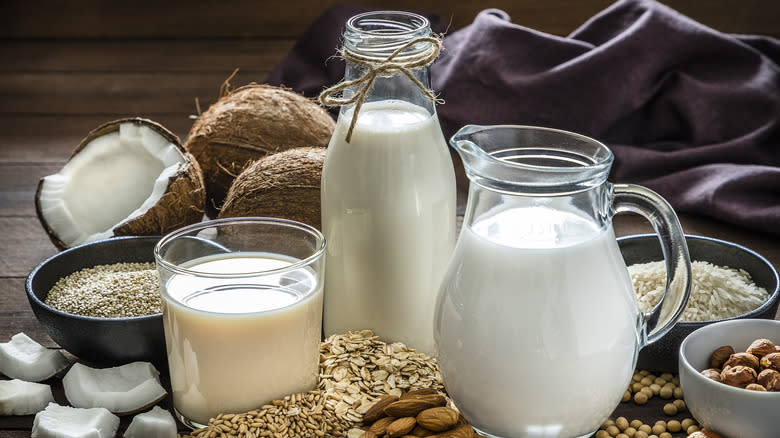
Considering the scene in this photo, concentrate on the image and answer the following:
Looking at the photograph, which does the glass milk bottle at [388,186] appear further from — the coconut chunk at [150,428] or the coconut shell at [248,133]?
the coconut shell at [248,133]

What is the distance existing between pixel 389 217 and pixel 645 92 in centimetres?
86

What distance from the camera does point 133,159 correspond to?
4.55 feet

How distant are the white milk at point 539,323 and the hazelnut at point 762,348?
0.51 feet

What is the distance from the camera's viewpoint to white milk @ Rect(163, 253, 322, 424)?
0.86m

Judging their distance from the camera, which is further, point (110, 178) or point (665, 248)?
point (110, 178)

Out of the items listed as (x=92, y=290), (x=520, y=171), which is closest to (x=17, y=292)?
(x=92, y=290)

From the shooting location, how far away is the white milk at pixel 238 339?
86cm

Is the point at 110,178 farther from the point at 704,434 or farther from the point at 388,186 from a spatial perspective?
the point at 704,434

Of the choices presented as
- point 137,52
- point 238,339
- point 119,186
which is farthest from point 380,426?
point 137,52

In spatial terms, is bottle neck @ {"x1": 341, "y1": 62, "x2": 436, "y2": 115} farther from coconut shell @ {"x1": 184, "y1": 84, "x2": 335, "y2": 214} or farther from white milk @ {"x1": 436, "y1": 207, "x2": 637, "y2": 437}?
coconut shell @ {"x1": 184, "y1": 84, "x2": 335, "y2": 214}

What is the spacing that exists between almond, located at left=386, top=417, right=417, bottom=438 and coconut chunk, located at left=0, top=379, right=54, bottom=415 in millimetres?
384

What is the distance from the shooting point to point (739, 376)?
0.86 metres

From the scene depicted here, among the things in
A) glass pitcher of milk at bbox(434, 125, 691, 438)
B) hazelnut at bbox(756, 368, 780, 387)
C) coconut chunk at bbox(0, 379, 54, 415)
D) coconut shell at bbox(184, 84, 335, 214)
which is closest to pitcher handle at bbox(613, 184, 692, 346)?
glass pitcher of milk at bbox(434, 125, 691, 438)

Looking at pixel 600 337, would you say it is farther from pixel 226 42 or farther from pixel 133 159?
pixel 226 42
